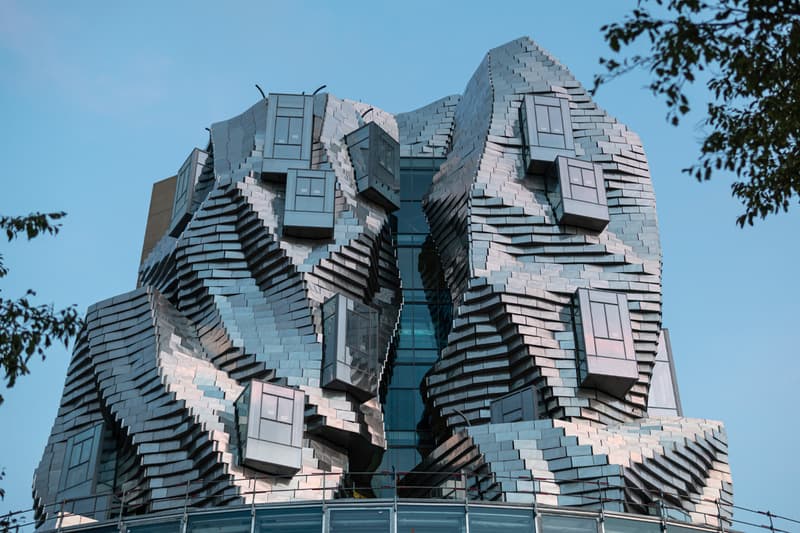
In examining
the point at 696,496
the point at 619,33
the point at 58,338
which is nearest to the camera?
the point at 619,33

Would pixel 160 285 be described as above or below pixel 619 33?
above

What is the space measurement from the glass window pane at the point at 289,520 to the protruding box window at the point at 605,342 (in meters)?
11.6

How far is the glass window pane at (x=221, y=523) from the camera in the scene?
2962 centimetres

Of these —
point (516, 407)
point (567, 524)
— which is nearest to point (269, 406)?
point (516, 407)

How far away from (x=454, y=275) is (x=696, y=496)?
38.7 ft

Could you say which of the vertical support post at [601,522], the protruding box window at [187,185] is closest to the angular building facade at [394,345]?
the vertical support post at [601,522]

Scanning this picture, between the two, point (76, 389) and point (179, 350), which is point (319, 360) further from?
point (76, 389)

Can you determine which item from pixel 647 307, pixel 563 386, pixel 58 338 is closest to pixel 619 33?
pixel 58 338

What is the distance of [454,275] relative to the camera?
42.1m

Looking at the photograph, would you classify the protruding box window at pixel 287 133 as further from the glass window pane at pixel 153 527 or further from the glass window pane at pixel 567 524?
the glass window pane at pixel 567 524

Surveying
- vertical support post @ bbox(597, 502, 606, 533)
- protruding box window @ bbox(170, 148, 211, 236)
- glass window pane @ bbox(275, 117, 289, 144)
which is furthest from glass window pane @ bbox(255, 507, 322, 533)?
glass window pane @ bbox(275, 117, 289, 144)

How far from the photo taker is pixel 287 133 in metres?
45.0

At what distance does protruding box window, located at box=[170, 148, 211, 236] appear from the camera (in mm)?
45312

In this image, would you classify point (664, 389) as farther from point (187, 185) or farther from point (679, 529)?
point (187, 185)
